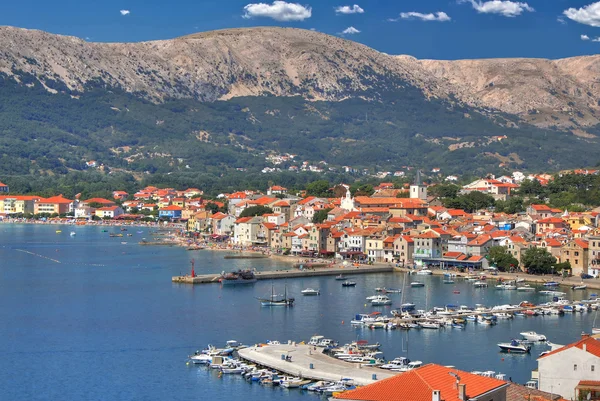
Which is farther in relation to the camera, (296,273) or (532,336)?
(296,273)

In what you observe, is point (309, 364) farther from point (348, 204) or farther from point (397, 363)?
point (348, 204)

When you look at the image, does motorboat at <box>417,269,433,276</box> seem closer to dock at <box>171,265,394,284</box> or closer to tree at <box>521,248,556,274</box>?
dock at <box>171,265,394,284</box>

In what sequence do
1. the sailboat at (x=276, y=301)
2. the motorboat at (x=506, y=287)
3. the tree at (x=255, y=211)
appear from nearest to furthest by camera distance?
the sailboat at (x=276, y=301), the motorboat at (x=506, y=287), the tree at (x=255, y=211)

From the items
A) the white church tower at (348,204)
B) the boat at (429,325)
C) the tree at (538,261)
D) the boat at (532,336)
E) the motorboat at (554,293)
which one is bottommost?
the boat at (532,336)

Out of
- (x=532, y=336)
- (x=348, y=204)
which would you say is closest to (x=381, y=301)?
(x=532, y=336)

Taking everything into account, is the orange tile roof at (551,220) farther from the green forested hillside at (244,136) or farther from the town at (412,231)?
the green forested hillside at (244,136)

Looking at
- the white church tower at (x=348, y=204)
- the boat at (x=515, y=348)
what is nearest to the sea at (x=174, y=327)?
the boat at (x=515, y=348)
